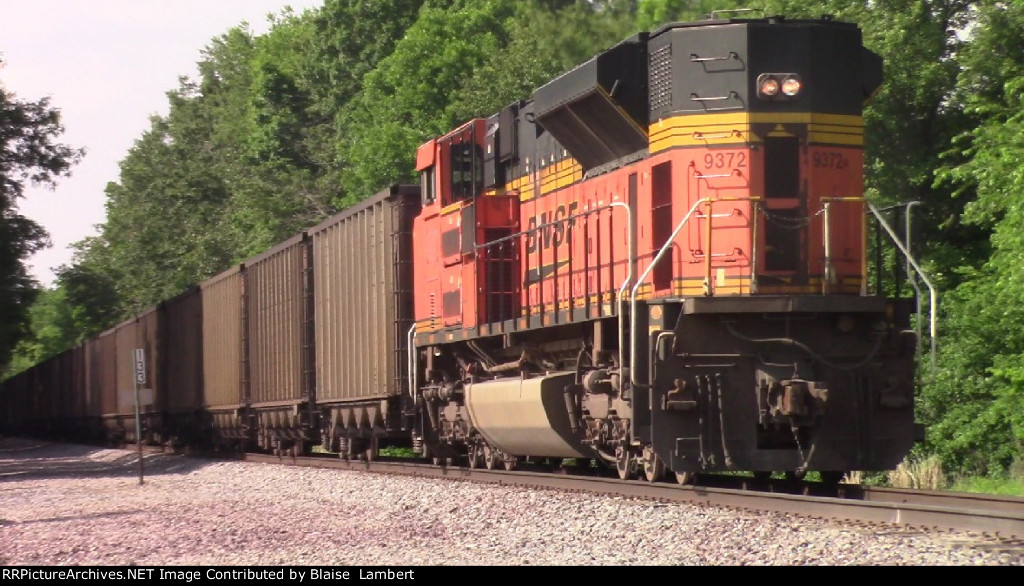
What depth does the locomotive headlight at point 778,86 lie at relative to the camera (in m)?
11.7

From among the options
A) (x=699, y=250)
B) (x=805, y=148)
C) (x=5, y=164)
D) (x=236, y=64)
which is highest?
(x=236, y=64)

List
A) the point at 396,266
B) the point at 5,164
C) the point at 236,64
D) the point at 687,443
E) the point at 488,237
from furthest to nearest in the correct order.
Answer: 1. the point at 236,64
2. the point at 5,164
3. the point at 396,266
4. the point at 488,237
5. the point at 687,443

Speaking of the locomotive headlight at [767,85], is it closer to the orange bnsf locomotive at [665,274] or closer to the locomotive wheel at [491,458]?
the orange bnsf locomotive at [665,274]

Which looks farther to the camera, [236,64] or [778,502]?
[236,64]

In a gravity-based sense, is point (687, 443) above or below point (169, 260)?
below

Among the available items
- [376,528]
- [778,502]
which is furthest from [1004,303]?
[376,528]

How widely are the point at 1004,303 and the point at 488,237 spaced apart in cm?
1024

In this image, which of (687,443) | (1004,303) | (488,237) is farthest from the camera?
(1004,303)

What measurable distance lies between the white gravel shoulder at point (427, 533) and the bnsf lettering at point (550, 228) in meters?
2.61

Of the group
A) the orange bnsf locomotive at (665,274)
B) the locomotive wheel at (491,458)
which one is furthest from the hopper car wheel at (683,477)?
the locomotive wheel at (491,458)

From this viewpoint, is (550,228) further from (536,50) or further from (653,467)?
(536,50)

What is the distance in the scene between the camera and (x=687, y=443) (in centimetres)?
1134

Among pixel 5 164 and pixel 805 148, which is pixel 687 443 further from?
pixel 5 164

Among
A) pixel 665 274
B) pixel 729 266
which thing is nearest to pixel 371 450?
pixel 665 274
